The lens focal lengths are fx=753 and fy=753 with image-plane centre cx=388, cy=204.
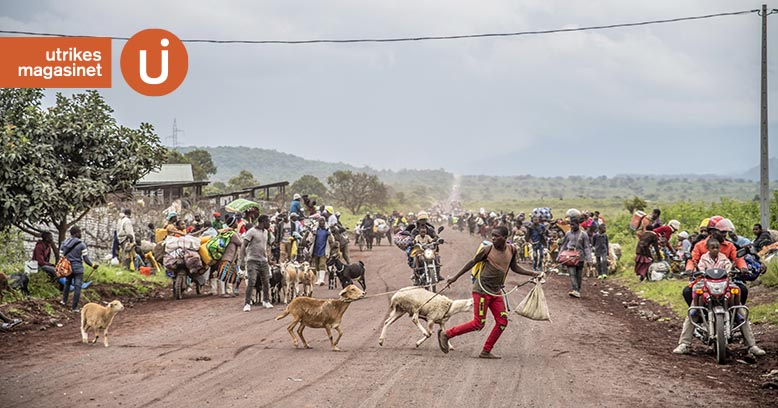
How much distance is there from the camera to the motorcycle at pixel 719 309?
10695mm

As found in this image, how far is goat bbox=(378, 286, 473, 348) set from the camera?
11.4 metres

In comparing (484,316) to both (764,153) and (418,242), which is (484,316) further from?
(764,153)

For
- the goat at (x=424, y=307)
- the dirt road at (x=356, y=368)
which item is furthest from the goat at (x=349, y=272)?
the goat at (x=424, y=307)

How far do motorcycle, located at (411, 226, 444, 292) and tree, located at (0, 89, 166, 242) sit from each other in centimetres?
722

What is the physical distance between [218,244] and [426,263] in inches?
195

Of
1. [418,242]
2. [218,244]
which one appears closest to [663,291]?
[418,242]

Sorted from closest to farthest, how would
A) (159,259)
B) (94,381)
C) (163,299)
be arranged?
1. (94,381)
2. (163,299)
3. (159,259)

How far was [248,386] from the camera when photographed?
8.91 meters

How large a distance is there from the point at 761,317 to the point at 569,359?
5533 millimetres

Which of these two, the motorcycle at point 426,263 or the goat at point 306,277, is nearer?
the goat at point 306,277

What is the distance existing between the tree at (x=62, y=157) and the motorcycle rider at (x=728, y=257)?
42.1ft

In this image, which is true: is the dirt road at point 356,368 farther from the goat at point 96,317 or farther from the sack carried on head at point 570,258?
the sack carried on head at point 570,258

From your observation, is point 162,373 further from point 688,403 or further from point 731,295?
point 731,295

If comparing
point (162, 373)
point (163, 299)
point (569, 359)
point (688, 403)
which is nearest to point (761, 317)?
point (569, 359)
